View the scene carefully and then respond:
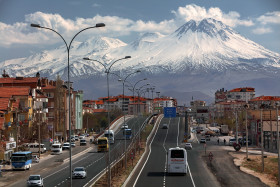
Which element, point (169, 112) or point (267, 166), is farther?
point (169, 112)

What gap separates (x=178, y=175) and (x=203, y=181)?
632 centimetres

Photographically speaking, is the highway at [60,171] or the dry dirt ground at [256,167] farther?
the highway at [60,171]

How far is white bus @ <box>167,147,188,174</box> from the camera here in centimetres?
5894

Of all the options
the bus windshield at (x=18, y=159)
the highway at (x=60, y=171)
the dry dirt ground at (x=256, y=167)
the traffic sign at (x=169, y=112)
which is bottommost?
the highway at (x=60, y=171)

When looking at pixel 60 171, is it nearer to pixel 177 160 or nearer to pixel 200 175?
pixel 177 160

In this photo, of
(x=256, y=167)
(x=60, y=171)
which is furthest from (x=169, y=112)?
(x=60, y=171)

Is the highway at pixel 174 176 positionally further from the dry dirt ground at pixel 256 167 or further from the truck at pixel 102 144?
the truck at pixel 102 144

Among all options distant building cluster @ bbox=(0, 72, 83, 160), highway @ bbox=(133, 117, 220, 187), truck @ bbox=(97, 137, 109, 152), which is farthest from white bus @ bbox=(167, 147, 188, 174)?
truck @ bbox=(97, 137, 109, 152)

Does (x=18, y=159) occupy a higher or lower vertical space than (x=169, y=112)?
lower

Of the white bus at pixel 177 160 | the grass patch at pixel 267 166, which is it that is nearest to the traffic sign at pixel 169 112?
the grass patch at pixel 267 166

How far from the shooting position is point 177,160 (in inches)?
2320

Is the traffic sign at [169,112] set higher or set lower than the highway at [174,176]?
higher

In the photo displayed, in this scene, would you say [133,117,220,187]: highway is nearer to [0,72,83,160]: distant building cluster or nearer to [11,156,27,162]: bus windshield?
[11,156,27,162]: bus windshield

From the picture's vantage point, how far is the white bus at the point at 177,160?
58.9 m
